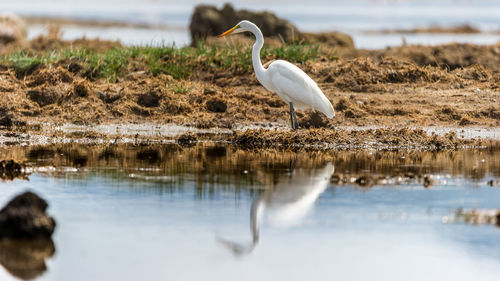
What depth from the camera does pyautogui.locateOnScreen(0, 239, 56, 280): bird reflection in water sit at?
618 centimetres

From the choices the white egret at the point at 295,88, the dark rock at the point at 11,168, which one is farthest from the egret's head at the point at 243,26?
the dark rock at the point at 11,168

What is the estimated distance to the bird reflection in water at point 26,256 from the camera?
20.3 feet

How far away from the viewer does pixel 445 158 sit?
11484 mm

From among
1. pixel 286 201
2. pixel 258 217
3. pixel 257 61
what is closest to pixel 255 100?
pixel 257 61

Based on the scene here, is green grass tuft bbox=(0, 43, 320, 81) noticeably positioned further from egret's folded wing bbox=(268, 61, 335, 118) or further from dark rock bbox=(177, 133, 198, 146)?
dark rock bbox=(177, 133, 198, 146)

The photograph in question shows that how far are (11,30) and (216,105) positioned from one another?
15.5 m

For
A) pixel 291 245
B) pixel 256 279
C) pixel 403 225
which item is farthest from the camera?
pixel 403 225

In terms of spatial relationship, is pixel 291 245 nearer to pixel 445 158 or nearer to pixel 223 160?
pixel 223 160

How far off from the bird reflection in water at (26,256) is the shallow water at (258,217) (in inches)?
0.8

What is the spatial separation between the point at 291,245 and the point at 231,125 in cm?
816

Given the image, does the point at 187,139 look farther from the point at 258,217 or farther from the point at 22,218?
the point at 22,218

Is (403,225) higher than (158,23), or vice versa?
(158,23)

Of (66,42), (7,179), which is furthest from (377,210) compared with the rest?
(66,42)

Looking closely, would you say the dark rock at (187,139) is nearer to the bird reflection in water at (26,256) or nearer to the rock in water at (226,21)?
the bird reflection in water at (26,256)
